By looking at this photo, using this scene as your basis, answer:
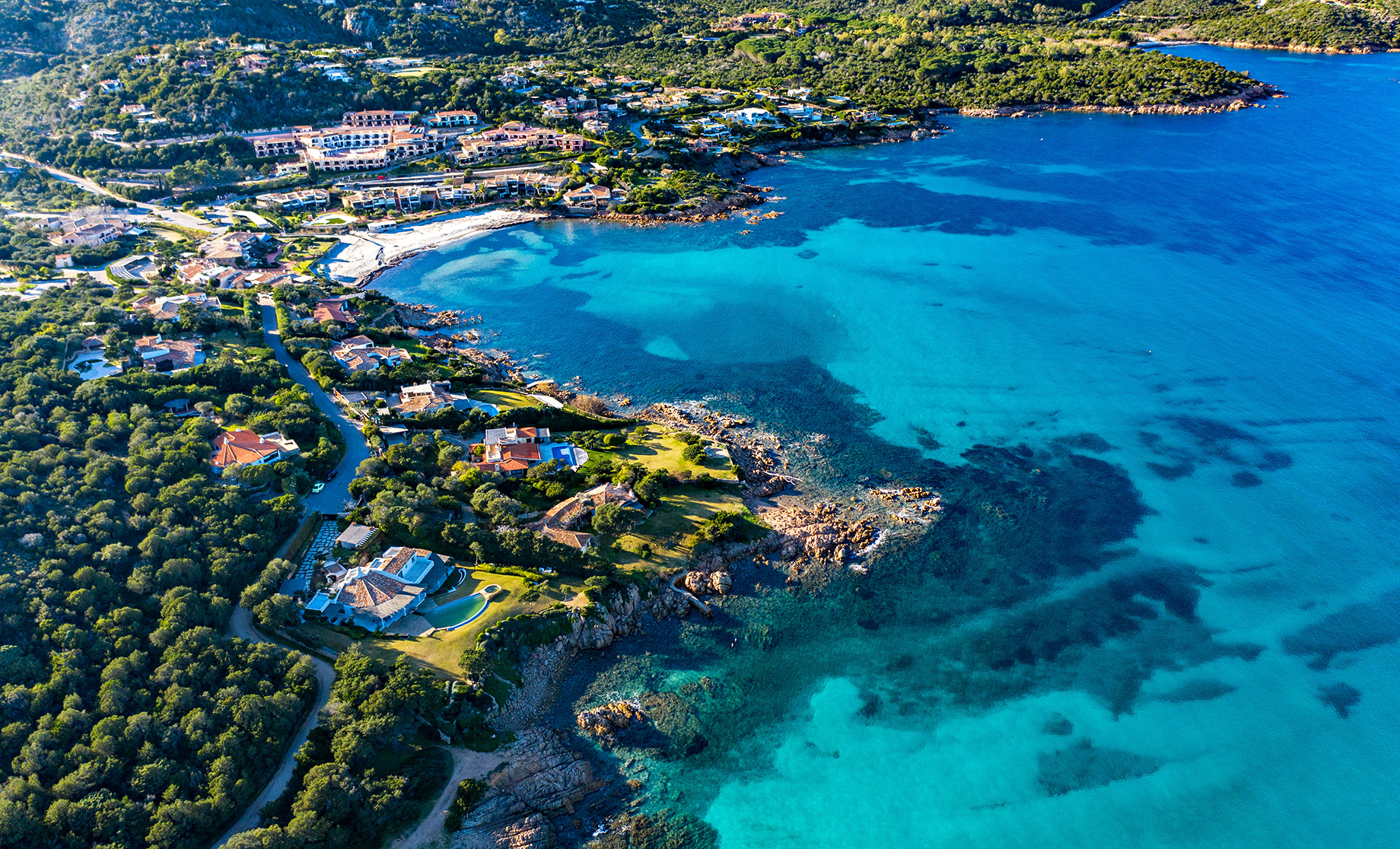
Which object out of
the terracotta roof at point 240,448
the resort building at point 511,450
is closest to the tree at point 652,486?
the resort building at point 511,450

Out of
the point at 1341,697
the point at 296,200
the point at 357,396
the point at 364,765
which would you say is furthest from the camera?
the point at 296,200

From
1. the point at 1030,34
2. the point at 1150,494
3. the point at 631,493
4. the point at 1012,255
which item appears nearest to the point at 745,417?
the point at 631,493

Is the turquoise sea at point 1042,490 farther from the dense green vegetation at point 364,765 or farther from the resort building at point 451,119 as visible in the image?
the resort building at point 451,119

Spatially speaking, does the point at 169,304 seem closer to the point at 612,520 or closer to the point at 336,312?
the point at 336,312

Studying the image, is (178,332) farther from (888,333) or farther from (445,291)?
(888,333)

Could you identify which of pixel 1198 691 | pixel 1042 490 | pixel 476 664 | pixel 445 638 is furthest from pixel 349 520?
pixel 1198 691

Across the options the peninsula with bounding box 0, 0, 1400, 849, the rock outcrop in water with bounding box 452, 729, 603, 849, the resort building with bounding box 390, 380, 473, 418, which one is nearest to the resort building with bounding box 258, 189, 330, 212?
the peninsula with bounding box 0, 0, 1400, 849

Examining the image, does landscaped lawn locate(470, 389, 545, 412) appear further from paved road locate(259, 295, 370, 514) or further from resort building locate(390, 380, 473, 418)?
paved road locate(259, 295, 370, 514)
